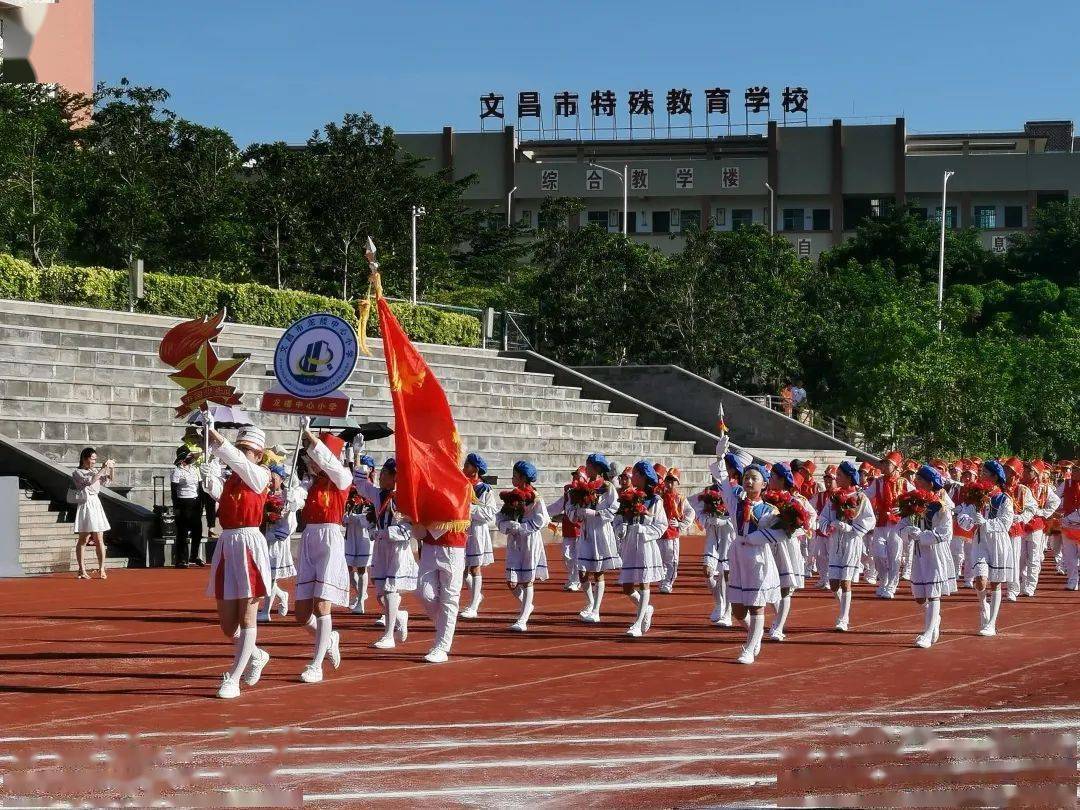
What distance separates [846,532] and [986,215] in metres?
62.7

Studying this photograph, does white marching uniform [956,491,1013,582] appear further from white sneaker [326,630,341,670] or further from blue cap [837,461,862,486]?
white sneaker [326,630,341,670]

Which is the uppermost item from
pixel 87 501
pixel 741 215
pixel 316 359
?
pixel 741 215

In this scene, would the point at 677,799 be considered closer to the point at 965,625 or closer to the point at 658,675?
the point at 658,675

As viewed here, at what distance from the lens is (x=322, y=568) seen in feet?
37.2

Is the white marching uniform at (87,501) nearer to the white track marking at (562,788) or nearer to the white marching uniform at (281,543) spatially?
the white marching uniform at (281,543)

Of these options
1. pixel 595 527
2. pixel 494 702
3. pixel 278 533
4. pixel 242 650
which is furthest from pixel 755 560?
pixel 278 533

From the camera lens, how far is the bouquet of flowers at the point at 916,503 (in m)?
14.8

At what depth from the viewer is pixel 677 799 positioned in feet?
23.8

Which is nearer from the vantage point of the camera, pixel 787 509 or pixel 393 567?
pixel 787 509

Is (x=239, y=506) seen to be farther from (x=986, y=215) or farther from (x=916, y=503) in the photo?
(x=986, y=215)

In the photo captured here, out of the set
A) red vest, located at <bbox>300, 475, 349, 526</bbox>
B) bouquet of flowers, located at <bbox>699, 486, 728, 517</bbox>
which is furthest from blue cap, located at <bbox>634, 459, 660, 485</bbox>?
red vest, located at <bbox>300, 475, 349, 526</bbox>

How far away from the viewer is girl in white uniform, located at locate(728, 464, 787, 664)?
1288 cm

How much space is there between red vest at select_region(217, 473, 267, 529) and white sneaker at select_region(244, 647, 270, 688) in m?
0.99

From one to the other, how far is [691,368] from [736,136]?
3728 centimetres
